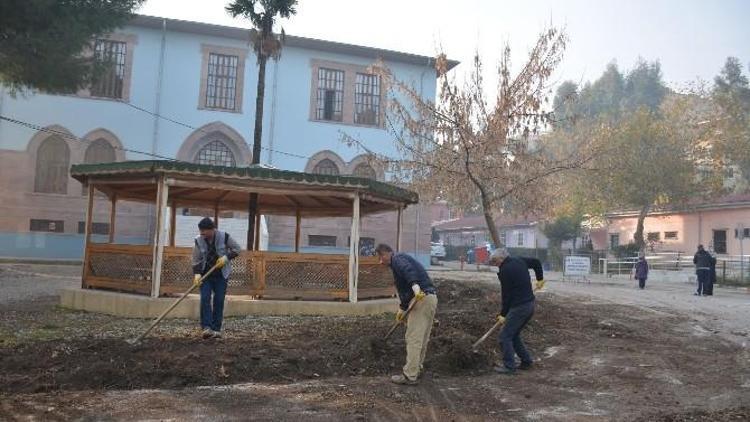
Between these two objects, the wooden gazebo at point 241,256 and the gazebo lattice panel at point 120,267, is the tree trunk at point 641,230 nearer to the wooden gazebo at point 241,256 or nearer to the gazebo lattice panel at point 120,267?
the wooden gazebo at point 241,256

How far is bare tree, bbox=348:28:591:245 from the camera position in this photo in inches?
577

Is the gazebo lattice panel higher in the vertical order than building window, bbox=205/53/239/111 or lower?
lower

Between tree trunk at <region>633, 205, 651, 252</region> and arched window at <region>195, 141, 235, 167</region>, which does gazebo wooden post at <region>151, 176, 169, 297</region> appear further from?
tree trunk at <region>633, 205, 651, 252</region>

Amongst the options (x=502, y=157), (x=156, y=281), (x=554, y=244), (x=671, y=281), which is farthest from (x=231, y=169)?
(x=554, y=244)

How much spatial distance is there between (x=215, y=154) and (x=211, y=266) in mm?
22810

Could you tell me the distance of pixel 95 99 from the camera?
29.3 m

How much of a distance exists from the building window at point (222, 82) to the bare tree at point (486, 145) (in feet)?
54.1

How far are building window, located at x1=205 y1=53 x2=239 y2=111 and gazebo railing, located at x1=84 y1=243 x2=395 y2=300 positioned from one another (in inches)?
754

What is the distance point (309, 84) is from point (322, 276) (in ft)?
68.3

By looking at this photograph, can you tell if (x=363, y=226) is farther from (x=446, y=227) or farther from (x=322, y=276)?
(x=446, y=227)

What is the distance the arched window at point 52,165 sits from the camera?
28.7 metres

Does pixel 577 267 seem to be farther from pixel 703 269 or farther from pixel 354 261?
pixel 354 261

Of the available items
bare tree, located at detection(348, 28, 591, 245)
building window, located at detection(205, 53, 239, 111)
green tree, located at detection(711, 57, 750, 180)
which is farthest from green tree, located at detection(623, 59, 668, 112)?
bare tree, located at detection(348, 28, 591, 245)

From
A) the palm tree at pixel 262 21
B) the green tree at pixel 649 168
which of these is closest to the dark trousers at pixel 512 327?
the palm tree at pixel 262 21
